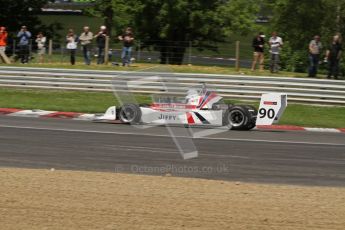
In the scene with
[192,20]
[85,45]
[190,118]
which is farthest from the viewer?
[192,20]

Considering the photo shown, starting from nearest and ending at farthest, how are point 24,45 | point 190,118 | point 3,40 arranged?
point 190,118
point 3,40
point 24,45

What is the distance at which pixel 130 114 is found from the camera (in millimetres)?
15719

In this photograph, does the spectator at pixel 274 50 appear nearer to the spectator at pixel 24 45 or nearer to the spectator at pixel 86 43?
the spectator at pixel 86 43

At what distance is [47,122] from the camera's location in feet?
52.9

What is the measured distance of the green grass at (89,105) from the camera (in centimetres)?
1809

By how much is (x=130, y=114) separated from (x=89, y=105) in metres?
4.47

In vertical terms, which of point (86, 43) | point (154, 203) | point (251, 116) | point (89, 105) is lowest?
point (89, 105)

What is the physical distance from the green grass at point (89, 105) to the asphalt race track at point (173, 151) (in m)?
2.29

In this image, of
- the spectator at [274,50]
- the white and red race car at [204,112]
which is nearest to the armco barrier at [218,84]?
the spectator at [274,50]

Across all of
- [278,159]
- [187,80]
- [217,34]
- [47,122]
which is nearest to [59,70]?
[187,80]

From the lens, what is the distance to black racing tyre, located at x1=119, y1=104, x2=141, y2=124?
605 inches

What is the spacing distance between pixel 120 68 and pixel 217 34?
16114mm

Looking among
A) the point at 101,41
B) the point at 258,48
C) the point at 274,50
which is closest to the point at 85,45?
the point at 101,41

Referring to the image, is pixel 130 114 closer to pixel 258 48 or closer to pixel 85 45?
pixel 258 48
